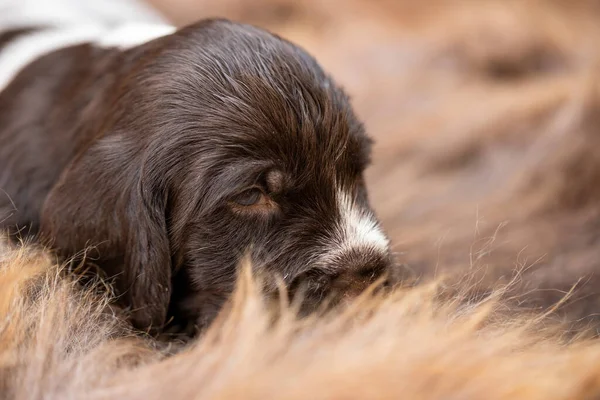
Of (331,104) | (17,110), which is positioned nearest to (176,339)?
(331,104)

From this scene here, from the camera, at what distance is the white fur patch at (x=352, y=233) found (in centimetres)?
133

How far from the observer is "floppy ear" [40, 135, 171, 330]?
1.30m

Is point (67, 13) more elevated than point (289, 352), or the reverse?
point (67, 13)

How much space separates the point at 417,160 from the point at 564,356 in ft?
3.01

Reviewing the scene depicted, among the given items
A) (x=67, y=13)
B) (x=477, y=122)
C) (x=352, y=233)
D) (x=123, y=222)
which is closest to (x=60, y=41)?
(x=67, y=13)

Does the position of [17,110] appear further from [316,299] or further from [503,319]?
[503,319]

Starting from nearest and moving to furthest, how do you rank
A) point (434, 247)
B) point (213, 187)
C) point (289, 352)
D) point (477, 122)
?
point (289, 352) → point (213, 187) → point (434, 247) → point (477, 122)

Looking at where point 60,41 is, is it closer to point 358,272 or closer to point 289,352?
point 358,272

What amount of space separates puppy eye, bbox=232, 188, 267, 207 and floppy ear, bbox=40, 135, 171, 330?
0.13m

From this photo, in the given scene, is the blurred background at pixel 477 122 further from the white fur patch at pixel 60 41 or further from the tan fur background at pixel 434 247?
the white fur patch at pixel 60 41

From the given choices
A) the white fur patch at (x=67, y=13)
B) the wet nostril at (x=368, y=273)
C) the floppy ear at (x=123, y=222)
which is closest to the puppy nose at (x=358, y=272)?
the wet nostril at (x=368, y=273)

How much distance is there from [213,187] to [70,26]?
97 cm

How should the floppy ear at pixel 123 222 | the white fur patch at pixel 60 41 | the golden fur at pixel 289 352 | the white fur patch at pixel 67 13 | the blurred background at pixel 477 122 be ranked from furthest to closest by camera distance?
the white fur patch at pixel 67 13 → the white fur patch at pixel 60 41 → the blurred background at pixel 477 122 → the floppy ear at pixel 123 222 → the golden fur at pixel 289 352

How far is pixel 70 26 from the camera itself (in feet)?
6.66
